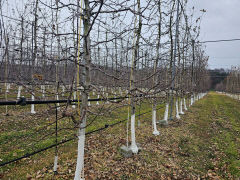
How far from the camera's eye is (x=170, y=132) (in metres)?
6.41

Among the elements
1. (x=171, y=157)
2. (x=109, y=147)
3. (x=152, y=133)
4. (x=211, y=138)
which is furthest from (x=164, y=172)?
(x=211, y=138)

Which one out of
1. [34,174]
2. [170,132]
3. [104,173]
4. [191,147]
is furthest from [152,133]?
[34,174]

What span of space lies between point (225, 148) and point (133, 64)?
4.87 metres

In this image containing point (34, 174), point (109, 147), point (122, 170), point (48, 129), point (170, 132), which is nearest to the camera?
point (34, 174)

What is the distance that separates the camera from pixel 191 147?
5.07 m

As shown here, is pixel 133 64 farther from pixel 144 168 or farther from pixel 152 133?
pixel 152 133

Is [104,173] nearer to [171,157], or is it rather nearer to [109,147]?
[109,147]

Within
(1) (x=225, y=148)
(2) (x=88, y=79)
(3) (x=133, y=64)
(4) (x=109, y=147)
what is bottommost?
(1) (x=225, y=148)

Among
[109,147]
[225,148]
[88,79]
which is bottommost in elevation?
[225,148]

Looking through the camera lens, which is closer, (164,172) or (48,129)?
(164,172)

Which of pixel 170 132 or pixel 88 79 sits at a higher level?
pixel 88 79

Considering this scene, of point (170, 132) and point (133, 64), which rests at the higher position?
point (133, 64)

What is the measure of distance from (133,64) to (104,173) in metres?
2.95

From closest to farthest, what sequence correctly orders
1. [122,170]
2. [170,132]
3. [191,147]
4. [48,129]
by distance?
1. [122,170]
2. [191,147]
3. [48,129]
4. [170,132]
